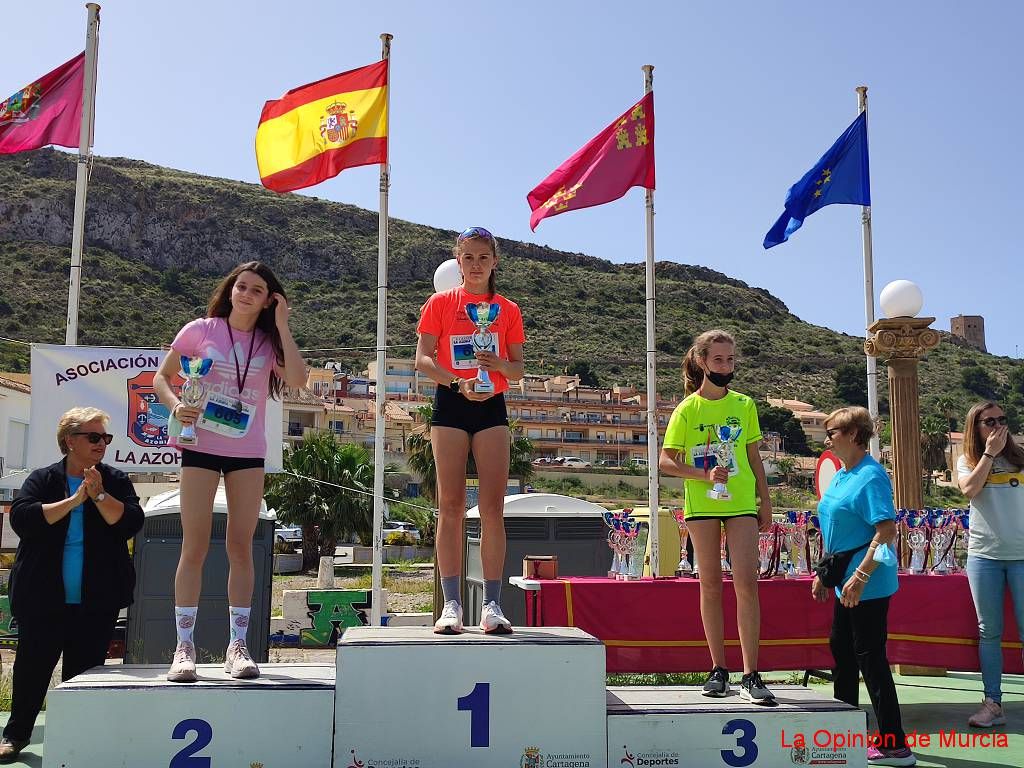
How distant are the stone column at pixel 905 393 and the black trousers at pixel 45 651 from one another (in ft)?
21.3

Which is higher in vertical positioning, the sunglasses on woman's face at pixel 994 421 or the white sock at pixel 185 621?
the sunglasses on woman's face at pixel 994 421

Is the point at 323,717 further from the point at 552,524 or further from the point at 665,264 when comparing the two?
the point at 665,264

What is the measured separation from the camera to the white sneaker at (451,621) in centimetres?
390

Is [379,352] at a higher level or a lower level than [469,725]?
higher

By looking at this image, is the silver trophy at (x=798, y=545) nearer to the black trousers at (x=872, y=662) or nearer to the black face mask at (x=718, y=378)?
the black trousers at (x=872, y=662)

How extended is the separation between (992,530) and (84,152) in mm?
7947

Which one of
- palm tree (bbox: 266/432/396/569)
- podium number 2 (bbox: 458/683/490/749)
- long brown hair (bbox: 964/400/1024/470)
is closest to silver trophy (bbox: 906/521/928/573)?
long brown hair (bbox: 964/400/1024/470)

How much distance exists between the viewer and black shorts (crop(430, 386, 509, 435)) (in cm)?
412

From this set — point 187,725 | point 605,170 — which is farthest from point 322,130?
point 187,725

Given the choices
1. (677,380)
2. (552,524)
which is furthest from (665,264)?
(552,524)

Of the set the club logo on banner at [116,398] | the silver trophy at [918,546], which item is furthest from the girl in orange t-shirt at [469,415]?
the club logo on banner at [116,398]

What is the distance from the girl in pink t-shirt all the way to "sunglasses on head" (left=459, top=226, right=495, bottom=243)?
0.88m

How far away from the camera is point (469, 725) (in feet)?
11.5

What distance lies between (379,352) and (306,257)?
9150cm
